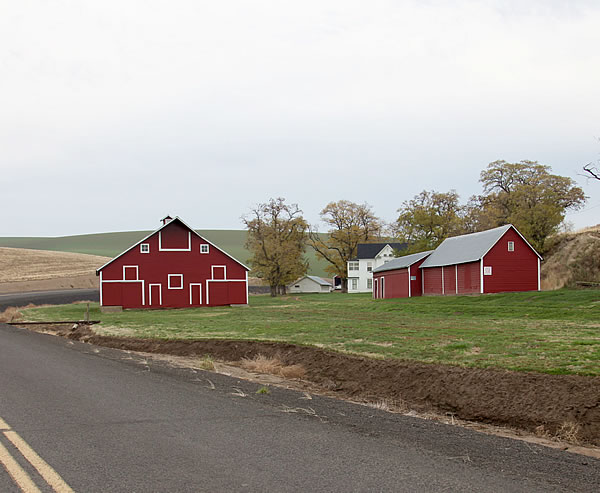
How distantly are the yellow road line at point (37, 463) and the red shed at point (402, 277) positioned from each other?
5071cm

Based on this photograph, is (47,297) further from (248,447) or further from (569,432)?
(569,432)

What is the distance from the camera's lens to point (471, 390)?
12.0 meters

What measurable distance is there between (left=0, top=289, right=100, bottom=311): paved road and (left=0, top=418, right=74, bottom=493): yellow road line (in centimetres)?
5533

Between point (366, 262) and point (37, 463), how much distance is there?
96756 millimetres

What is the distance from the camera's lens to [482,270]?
157ft

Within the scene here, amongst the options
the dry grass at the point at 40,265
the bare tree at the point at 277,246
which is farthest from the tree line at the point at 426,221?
the dry grass at the point at 40,265

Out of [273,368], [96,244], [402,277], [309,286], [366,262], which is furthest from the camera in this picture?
[96,244]

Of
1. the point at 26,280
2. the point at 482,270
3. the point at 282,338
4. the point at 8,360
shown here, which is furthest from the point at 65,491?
A: the point at 26,280

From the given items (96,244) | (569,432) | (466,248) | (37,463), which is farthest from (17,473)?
(96,244)

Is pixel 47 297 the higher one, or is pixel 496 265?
pixel 496 265

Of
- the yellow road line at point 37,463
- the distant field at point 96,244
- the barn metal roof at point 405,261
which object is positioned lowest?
the yellow road line at point 37,463

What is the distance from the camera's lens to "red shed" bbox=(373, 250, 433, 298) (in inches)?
2256

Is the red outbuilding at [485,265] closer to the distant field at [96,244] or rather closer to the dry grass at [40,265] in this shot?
the dry grass at [40,265]

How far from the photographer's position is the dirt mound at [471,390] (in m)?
10.1
